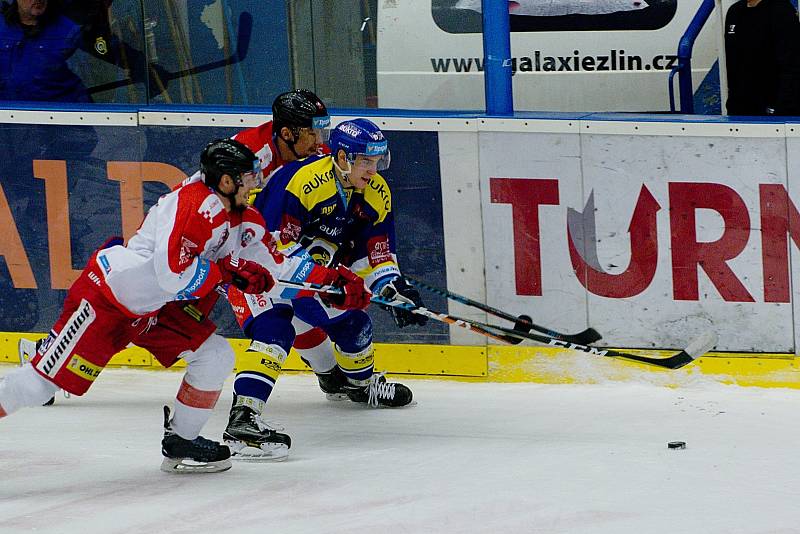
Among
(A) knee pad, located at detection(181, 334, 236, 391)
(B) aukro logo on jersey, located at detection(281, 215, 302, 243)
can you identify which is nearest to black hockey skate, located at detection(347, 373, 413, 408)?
(B) aukro logo on jersey, located at detection(281, 215, 302, 243)

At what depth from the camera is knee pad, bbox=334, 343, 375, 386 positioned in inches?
192

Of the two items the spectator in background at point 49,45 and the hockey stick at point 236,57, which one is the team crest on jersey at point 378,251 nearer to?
the hockey stick at point 236,57

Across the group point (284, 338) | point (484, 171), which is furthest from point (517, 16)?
point (284, 338)

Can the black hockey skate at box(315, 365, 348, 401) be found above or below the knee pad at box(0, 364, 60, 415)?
below

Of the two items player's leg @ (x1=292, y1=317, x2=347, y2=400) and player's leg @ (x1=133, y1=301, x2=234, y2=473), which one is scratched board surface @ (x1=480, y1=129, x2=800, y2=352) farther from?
player's leg @ (x1=133, y1=301, x2=234, y2=473)

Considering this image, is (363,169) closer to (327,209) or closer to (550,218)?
(327,209)

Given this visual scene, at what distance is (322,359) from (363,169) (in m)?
0.87

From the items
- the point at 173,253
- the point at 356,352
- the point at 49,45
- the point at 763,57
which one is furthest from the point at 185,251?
the point at 763,57

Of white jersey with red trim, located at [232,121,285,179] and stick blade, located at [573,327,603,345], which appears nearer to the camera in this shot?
white jersey with red trim, located at [232,121,285,179]

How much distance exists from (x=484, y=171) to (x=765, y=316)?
3.86ft

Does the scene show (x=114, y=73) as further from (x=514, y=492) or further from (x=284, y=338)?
(x=514, y=492)

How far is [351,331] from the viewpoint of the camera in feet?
15.8

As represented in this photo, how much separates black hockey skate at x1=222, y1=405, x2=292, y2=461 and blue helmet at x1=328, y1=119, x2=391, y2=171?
3.02 feet

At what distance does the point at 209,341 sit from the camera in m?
4.02
